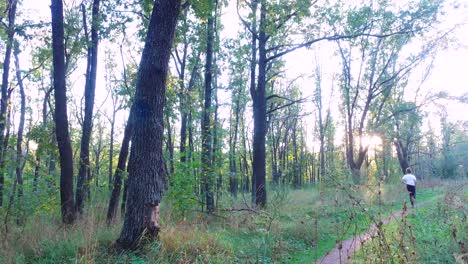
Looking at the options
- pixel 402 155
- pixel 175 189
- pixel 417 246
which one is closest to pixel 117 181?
pixel 175 189

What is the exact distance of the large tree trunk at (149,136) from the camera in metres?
6.17

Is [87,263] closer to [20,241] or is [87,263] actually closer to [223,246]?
[20,241]

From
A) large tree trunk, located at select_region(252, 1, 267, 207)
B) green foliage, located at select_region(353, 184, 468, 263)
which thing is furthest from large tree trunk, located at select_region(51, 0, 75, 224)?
large tree trunk, located at select_region(252, 1, 267, 207)

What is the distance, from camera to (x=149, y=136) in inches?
251

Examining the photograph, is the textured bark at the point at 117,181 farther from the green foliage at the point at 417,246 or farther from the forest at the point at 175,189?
the green foliage at the point at 417,246

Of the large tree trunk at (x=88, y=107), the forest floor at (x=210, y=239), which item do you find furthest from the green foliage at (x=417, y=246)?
the large tree trunk at (x=88, y=107)

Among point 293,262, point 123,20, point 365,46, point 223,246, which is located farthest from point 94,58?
point 365,46

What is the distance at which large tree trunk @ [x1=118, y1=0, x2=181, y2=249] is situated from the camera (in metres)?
6.17

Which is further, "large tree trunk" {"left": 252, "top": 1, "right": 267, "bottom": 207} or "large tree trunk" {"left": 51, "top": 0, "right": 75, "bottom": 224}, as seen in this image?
"large tree trunk" {"left": 252, "top": 1, "right": 267, "bottom": 207}

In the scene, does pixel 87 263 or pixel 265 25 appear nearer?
pixel 87 263

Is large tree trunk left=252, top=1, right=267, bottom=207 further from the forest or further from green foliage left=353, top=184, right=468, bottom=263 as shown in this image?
green foliage left=353, top=184, right=468, bottom=263

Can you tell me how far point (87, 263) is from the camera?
16.5 feet

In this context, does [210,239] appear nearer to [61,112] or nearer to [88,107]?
[61,112]

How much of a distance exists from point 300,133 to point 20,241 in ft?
152
